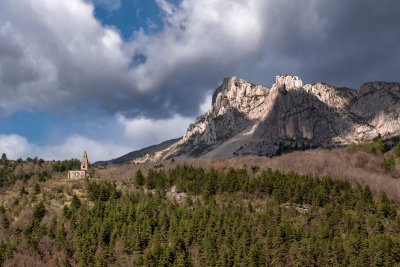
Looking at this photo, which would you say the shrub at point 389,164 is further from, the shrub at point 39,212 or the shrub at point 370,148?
the shrub at point 39,212

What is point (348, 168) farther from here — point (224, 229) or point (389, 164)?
point (224, 229)

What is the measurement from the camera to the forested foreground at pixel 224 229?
249 ft

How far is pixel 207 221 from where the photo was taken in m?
89.1

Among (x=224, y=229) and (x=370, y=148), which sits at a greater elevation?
(x=370, y=148)

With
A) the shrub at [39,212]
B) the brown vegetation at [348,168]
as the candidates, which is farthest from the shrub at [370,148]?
the shrub at [39,212]

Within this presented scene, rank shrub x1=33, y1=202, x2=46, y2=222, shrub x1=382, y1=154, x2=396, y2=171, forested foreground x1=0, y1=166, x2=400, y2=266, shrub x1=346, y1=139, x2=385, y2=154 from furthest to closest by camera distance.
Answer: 1. shrub x1=346, y1=139, x2=385, y2=154
2. shrub x1=382, y1=154, x2=396, y2=171
3. shrub x1=33, y1=202, x2=46, y2=222
4. forested foreground x1=0, y1=166, x2=400, y2=266

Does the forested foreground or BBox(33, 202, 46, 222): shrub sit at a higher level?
BBox(33, 202, 46, 222): shrub

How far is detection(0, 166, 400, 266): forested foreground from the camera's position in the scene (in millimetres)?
75750

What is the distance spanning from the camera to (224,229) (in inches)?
3361

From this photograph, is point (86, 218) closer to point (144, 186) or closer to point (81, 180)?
point (144, 186)

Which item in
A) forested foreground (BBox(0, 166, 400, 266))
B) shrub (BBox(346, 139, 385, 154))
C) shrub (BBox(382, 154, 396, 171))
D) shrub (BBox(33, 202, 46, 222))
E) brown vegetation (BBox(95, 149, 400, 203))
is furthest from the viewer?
shrub (BBox(346, 139, 385, 154))

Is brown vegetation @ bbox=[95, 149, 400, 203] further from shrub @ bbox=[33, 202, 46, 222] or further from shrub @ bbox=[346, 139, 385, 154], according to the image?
shrub @ bbox=[33, 202, 46, 222]

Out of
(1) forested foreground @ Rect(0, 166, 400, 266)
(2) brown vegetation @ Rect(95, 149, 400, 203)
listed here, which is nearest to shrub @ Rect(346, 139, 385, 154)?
(2) brown vegetation @ Rect(95, 149, 400, 203)

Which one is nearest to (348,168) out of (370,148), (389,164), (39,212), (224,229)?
(389,164)
